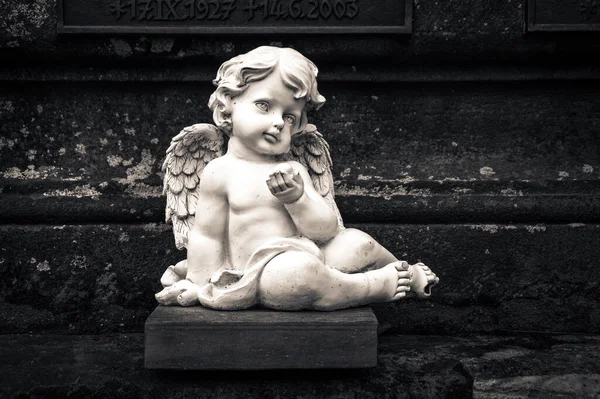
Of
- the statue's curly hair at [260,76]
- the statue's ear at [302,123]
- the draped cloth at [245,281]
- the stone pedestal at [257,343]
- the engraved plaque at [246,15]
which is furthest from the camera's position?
the engraved plaque at [246,15]

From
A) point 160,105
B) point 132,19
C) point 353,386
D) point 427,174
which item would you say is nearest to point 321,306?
point 353,386

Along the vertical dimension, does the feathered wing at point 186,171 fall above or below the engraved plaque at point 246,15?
below

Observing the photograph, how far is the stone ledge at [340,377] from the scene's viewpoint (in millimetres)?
2498

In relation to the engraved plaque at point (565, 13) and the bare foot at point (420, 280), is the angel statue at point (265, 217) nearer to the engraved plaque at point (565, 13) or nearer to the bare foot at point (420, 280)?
the bare foot at point (420, 280)

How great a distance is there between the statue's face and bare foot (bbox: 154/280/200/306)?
0.54 meters

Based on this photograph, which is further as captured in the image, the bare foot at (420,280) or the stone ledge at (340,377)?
the bare foot at (420,280)

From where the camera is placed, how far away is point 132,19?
335 centimetres

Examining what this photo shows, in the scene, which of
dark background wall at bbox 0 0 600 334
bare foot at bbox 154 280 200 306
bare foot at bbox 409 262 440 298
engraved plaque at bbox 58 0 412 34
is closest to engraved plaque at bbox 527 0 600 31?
dark background wall at bbox 0 0 600 334

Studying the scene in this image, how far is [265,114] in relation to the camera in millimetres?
2727

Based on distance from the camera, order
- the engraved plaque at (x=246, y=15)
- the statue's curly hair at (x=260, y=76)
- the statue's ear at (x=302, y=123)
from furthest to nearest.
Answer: the engraved plaque at (x=246, y=15) → the statue's ear at (x=302, y=123) → the statue's curly hair at (x=260, y=76)

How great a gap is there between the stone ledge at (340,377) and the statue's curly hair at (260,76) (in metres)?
0.92

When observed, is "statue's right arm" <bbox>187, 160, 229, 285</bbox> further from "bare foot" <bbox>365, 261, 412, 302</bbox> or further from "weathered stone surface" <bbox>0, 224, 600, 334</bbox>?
"weathered stone surface" <bbox>0, 224, 600, 334</bbox>

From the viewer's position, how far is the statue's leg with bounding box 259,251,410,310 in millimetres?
2506

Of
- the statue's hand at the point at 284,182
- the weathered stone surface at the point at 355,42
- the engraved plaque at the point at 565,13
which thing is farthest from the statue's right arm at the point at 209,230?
the engraved plaque at the point at 565,13
